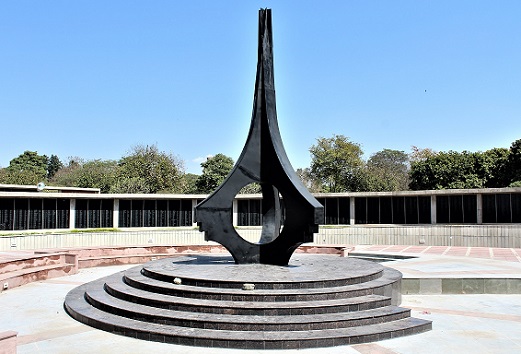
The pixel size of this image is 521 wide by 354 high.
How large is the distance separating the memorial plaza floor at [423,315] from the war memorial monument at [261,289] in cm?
23

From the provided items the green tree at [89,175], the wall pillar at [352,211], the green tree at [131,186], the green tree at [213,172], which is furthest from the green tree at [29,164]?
the wall pillar at [352,211]

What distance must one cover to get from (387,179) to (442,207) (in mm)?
20738

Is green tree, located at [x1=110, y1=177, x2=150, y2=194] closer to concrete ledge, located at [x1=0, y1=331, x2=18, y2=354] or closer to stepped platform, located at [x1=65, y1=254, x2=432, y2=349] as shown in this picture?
stepped platform, located at [x1=65, y1=254, x2=432, y2=349]

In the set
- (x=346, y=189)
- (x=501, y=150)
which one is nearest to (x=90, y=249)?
(x=346, y=189)

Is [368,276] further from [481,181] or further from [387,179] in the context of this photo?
[387,179]

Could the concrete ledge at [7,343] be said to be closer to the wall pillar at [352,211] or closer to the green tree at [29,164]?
the wall pillar at [352,211]

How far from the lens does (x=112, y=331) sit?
867cm

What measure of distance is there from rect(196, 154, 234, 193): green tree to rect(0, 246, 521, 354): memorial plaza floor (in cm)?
2946

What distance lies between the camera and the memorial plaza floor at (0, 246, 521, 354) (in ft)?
25.6

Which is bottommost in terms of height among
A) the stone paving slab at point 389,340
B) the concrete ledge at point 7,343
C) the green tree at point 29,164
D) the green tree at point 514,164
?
the stone paving slab at point 389,340

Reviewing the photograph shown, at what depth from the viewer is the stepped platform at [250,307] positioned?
8.13m

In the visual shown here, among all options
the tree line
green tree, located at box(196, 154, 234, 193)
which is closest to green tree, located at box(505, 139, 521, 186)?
the tree line

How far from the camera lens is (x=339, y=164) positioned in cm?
4344

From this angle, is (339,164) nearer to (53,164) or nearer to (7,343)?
Answer: (7,343)
